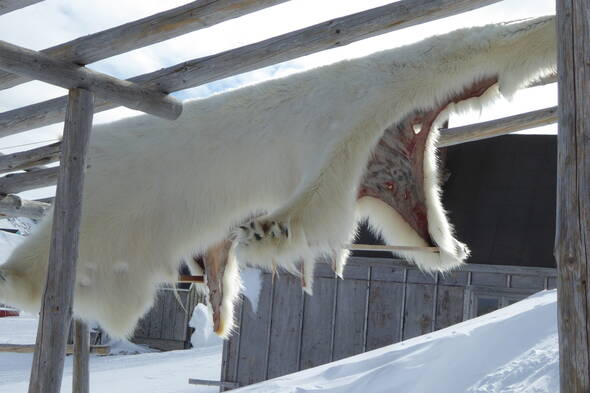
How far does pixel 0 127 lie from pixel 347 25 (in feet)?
8.19

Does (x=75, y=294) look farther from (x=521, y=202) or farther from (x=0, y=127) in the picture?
(x=521, y=202)

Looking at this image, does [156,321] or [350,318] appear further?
[156,321]

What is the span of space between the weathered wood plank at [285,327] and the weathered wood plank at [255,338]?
0.36ft

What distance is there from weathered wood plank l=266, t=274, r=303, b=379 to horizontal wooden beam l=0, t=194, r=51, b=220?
4.86m

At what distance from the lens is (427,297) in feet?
34.8

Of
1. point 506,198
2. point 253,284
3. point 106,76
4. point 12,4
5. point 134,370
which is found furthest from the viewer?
point 134,370

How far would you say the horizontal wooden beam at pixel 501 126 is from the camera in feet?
17.6

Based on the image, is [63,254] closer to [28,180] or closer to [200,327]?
[28,180]

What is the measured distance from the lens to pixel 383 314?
10.8 metres

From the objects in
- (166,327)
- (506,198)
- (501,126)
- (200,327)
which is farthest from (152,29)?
(166,327)

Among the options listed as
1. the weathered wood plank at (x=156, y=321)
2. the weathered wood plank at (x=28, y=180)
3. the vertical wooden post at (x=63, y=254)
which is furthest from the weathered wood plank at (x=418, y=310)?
the weathered wood plank at (x=156, y=321)

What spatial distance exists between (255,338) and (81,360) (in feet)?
19.4

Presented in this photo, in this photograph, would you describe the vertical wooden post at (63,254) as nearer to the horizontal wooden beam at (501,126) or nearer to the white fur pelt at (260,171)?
the white fur pelt at (260,171)

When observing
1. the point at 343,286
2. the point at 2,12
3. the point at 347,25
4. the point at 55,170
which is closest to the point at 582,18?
the point at 347,25
